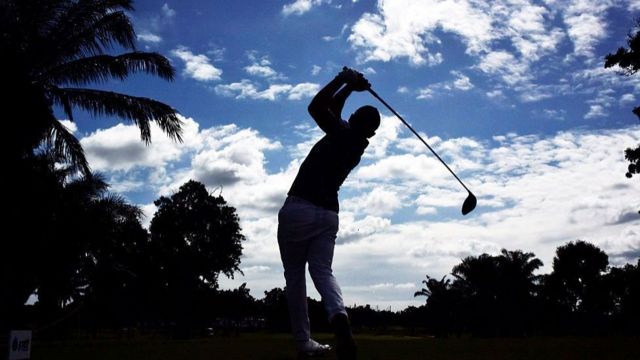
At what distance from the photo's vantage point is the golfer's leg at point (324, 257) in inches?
168

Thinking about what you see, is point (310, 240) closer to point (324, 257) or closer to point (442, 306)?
point (324, 257)

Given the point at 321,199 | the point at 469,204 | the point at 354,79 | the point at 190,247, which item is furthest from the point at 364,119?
the point at 190,247

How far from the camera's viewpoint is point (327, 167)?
14.8ft

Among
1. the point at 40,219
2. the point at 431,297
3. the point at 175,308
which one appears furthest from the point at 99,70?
the point at 431,297

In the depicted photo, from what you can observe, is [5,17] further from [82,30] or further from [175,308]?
[175,308]

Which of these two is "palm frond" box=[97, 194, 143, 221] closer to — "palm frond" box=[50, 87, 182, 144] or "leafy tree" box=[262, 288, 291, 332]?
"palm frond" box=[50, 87, 182, 144]

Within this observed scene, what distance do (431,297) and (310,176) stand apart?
226 feet

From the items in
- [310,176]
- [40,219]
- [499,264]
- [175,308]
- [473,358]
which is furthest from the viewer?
[499,264]

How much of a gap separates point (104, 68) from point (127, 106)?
4.58 feet

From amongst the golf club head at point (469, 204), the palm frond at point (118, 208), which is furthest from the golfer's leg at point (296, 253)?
the palm frond at point (118, 208)

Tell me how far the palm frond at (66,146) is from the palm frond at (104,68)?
4.55ft

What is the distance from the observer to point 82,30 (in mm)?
16859

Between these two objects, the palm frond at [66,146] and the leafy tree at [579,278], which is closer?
the palm frond at [66,146]

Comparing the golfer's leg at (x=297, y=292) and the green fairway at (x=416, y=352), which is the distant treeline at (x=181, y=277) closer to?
the green fairway at (x=416, y=352)
